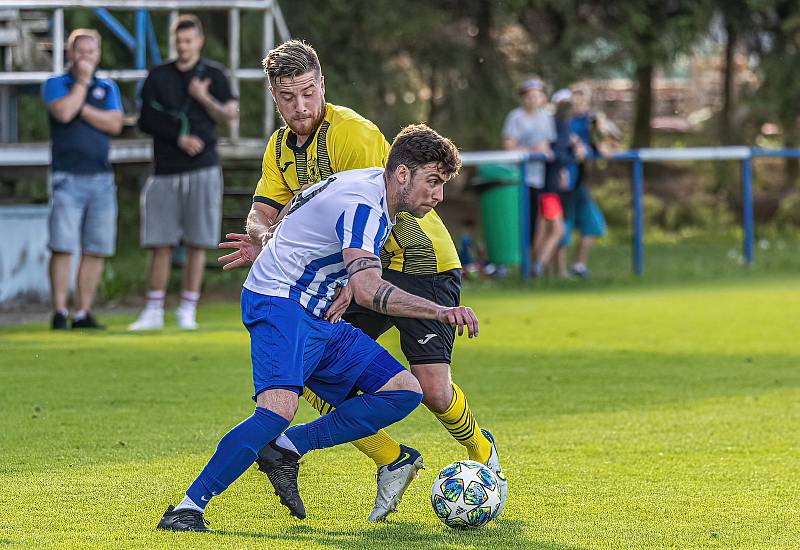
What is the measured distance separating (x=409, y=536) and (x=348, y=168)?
5.27 feet

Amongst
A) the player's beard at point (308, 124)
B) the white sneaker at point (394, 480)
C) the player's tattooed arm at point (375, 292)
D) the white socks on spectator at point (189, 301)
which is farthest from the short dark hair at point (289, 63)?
the white socks on spectator at point (189, 301)

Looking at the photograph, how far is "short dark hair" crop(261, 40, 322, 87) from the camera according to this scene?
614 cm

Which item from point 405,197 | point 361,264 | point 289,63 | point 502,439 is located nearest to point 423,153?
point 405,197

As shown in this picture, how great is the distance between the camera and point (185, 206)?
12.2 metres

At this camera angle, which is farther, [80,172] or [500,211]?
[500,211]

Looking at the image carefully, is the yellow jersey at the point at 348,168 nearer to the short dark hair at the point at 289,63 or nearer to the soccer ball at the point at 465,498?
the short dark hair at the point at 289,63

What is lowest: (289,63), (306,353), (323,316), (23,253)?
(23,253)

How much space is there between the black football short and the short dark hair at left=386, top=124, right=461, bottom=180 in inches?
38.7

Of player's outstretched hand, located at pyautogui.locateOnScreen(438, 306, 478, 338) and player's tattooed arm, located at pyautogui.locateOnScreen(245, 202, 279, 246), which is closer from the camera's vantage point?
player's outstretched hand, located at pyautogui.locateOnScreen(438, 306, 478, 338)

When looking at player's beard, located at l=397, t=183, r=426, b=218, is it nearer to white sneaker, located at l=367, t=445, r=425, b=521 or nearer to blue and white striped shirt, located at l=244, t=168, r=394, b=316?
blue and white striped shirt, located at l=244, t=168, r=394, b=316

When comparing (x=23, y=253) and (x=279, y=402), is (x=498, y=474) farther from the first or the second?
(x=23, y=253)

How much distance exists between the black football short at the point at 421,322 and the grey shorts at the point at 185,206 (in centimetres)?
581

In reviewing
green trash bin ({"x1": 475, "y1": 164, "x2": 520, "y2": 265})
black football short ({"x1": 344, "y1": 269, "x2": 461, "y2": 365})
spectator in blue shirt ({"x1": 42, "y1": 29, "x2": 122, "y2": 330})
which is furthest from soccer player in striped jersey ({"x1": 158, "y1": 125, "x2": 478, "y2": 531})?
green trash bin ({"x1": 475, "y1": 164, "x2": 520, "y2": 265})

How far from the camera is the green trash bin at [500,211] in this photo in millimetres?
17109
